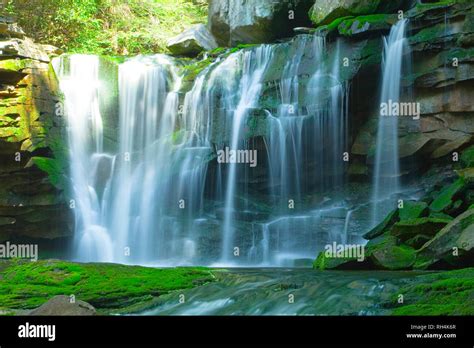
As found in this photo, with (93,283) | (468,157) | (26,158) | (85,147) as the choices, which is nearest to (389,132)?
(468,157)

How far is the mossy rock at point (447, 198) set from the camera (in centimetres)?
1310

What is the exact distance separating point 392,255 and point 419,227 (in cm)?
111

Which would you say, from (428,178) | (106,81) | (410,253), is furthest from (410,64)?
(106,81)

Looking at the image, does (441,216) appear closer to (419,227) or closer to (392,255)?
(419,227)

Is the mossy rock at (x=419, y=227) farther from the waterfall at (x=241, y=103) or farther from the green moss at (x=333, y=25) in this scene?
the green moss at (x=333, y=25)

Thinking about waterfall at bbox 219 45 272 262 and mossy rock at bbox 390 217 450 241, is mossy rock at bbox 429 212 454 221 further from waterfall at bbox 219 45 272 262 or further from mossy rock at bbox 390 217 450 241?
waterfall at bbox 219 45 272 262

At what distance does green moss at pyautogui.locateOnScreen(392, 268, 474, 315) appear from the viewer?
6.79 meters

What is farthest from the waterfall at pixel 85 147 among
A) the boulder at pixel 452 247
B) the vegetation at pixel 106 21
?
the boulder at pixel 452 247

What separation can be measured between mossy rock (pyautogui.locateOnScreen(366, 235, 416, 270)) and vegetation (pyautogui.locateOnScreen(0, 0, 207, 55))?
16577 mm

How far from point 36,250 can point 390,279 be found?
11.7 metres

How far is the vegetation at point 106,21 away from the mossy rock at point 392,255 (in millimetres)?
16577

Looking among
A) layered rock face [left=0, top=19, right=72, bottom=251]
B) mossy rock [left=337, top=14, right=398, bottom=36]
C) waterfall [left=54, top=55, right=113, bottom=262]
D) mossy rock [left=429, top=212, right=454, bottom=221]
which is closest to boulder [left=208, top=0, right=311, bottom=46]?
mossy rock [left=337, top=14, right=398, bottom=36]

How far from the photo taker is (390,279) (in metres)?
8.89

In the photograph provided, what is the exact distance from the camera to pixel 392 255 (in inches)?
440
